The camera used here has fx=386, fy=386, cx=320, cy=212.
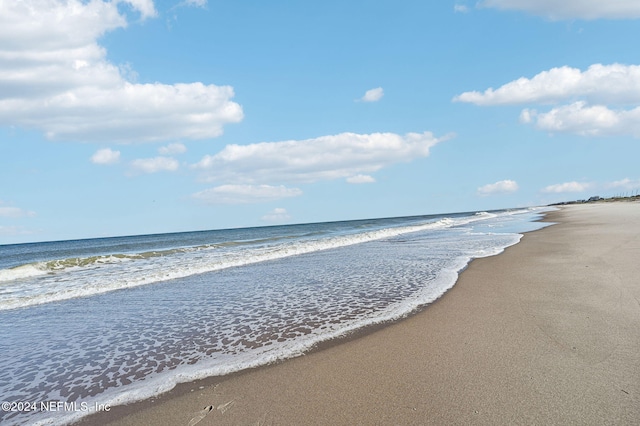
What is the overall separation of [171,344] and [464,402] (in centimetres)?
507

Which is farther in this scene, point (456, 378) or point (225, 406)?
point (456, 378)

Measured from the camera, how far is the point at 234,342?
22.0ft

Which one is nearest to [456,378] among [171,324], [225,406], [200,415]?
[225,406]

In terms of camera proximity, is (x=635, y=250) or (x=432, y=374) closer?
(x=432, y=374)

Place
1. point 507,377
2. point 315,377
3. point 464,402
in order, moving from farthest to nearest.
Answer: point 315,377 < point 507,377 < point 464,402

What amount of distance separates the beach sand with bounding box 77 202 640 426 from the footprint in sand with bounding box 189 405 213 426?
37 millimetres

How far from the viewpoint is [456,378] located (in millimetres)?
4551

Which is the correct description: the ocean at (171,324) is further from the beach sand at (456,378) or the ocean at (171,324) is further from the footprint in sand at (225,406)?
the footprint in sand at (225,406)

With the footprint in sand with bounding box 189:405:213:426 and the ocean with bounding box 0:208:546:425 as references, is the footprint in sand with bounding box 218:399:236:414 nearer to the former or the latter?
the footprint in sand with bounding box 189:405:213:426

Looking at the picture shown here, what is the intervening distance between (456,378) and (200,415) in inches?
116

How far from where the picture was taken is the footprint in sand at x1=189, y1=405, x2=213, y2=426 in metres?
4.03

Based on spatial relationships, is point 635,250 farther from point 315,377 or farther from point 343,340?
point 315,377

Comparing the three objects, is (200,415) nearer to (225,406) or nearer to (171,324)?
(225,406)

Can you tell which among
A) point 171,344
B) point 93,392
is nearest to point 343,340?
point 171,344
